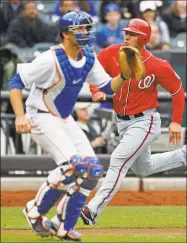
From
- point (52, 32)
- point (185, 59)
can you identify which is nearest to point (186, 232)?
point (185, 59)

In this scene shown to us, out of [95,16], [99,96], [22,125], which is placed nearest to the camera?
[22,125]

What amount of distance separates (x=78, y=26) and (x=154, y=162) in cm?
213

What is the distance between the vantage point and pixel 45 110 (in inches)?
309

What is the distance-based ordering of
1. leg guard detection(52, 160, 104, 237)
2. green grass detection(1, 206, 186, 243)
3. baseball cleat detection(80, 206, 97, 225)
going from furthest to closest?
baseball cleat detection(80, 206, 97, 225) < green grass detection(1, 206, 186, 243) < leg guard detection(52, 160, 104, 237)

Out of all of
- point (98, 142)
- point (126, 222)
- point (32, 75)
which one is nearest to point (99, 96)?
point (32, 75)

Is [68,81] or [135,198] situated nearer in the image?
[68,81]

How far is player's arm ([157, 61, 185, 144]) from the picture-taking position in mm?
8828

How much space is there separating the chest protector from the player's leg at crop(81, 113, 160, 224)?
1.08 meters

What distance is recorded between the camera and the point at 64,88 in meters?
7.81

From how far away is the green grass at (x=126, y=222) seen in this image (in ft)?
26.9

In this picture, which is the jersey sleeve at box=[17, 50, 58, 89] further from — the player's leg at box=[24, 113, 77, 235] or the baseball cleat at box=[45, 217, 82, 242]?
the baseball cleat at box=[45, 217, 82, 242]

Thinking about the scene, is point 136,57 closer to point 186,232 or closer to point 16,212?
point 186,232

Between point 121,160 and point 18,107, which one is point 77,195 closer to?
point 18,107

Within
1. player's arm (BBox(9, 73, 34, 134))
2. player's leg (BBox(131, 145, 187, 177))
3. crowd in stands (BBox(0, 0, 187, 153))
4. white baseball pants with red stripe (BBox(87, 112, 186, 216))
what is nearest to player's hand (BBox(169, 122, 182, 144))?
white baseball pants with red stripe (BBox(87, 112, 186, 216))
